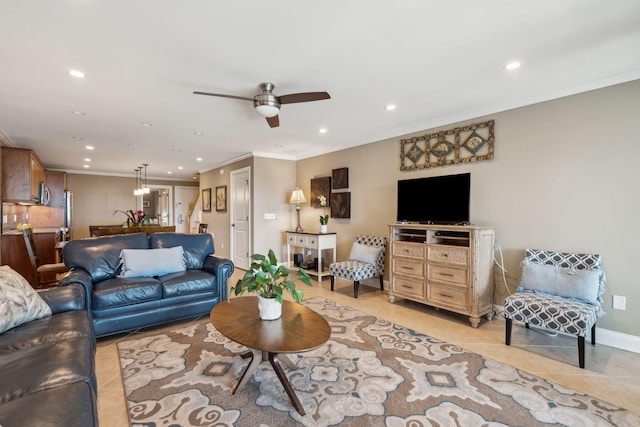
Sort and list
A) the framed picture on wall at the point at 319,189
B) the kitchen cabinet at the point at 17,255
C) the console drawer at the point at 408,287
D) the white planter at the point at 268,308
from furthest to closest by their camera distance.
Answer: the framed picture on wall at the point at 319,189 → the kitchen cabinet at the point at 17,255 → the console drawer at the point at 408,287 → the white planter at the point at 268,308

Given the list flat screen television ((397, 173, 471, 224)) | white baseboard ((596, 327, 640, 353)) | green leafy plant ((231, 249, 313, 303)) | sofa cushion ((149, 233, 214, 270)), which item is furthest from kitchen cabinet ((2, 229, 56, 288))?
white baseboard ((596, 327, 640, 353))

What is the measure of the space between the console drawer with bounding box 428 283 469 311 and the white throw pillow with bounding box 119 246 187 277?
118 inches

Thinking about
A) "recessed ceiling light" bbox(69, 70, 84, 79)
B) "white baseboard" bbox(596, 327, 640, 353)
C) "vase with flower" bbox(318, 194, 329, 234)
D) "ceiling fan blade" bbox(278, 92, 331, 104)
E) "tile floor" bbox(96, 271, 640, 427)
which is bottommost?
"tile floor" bbox(96, 271, 640, 427)

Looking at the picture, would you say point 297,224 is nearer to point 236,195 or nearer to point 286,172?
point 286,172

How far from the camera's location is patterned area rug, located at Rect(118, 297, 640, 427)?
5.69 ft

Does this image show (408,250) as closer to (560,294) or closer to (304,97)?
(560,294)

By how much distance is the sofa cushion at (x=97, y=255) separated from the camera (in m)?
3.09

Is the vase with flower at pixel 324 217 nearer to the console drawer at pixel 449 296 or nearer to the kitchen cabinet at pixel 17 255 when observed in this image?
the console drawer at pixel 449 296

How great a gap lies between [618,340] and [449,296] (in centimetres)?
142

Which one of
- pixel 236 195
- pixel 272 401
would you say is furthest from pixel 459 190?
pixel 236 195

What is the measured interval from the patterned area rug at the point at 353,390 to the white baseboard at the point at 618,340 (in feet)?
3.79

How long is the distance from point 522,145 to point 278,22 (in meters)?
2.86

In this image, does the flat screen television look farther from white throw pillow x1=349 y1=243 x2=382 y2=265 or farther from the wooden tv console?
white throw pillow x1=349 y1=243 x2=382 y2=265

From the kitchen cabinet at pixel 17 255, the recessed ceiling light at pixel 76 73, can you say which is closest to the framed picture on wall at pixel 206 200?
the kitchen cabinet at pixel 17 255
